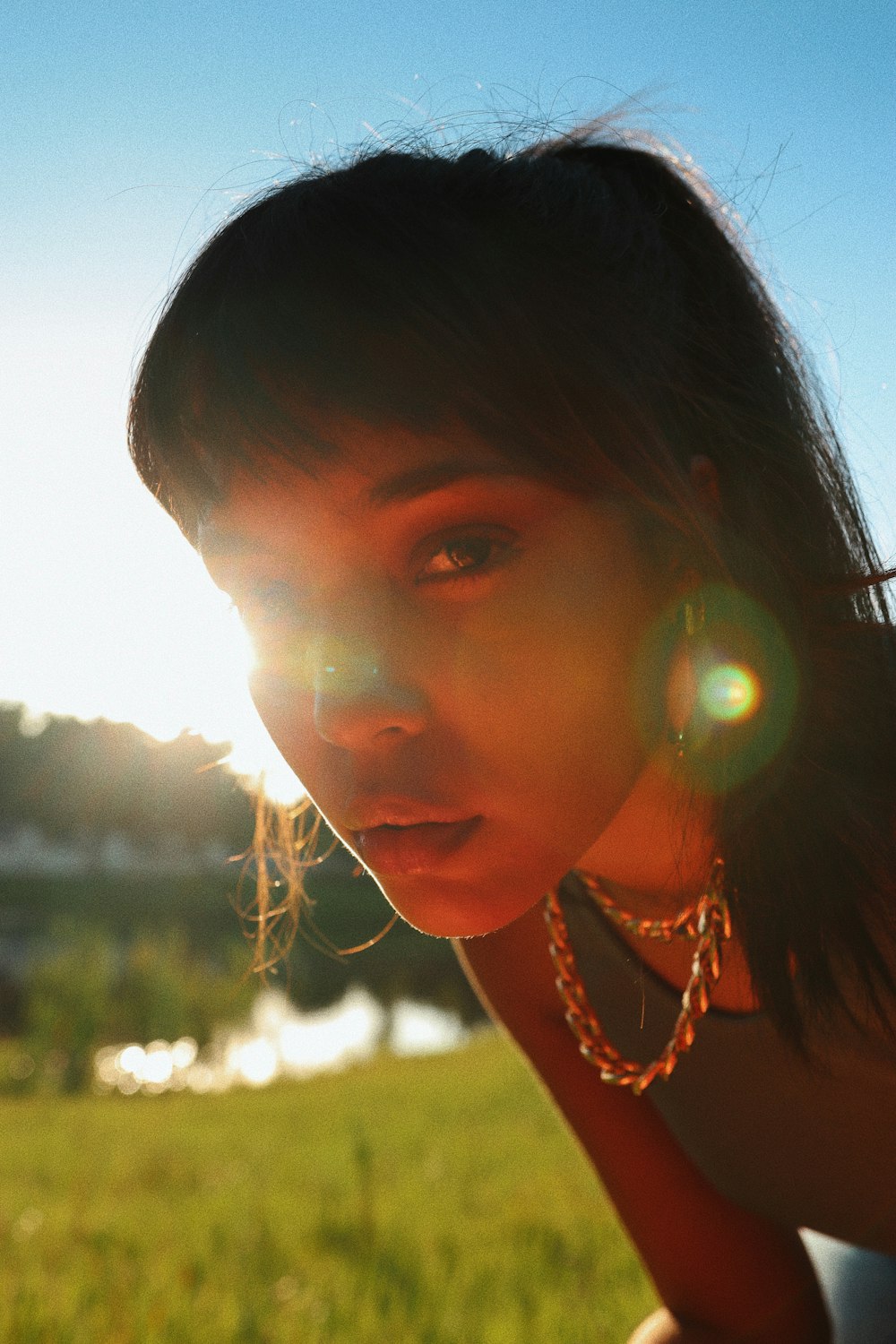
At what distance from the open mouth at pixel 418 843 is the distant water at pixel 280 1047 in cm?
520

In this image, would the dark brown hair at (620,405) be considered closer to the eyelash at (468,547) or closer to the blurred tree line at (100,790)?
the eyelash at (468,547)

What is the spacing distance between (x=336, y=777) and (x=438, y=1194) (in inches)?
86.3

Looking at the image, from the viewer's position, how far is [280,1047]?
1215 centimetres

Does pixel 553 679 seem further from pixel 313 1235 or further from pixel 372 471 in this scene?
pixel 313 1235

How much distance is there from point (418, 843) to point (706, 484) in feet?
1.96

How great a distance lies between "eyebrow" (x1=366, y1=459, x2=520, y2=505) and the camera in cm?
129

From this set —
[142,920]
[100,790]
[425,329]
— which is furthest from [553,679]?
[100,790]

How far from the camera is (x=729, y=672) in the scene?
4.79 ft

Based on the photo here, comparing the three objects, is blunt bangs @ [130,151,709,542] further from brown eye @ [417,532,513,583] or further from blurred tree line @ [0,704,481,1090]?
blurred tree line @ [0,704,481,1090]

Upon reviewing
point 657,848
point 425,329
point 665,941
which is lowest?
point 665,941

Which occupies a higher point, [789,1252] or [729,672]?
[729,672]

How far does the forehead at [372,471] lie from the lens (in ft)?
4.24

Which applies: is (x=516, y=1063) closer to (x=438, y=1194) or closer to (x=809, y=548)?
(x=438, y=1194)

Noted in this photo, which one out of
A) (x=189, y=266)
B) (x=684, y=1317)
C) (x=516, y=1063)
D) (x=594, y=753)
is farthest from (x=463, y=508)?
(x=516, y=1063)
